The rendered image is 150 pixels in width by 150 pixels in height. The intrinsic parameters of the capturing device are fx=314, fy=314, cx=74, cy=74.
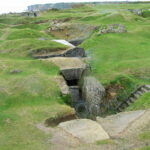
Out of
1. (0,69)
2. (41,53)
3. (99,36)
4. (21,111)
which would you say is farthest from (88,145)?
(99,36)

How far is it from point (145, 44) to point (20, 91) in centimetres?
1704

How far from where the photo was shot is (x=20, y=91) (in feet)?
64.6

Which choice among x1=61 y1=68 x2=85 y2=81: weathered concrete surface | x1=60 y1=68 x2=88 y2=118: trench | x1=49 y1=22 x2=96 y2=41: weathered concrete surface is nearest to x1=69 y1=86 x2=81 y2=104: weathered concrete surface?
x1=60 y1=68 x2=88 y2=118: trench

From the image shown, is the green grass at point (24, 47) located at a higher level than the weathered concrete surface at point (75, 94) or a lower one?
higher

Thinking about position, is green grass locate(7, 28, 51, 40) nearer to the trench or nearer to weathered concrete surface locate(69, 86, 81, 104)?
the trench

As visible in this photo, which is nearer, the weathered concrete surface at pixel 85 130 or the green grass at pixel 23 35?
the weathered concrete surface at pixel 85 130

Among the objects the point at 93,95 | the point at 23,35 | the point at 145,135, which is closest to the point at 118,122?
the point at 145,135

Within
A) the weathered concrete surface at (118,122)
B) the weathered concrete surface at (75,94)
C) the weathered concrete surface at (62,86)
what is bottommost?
the weathered concrete surface at (75,94)

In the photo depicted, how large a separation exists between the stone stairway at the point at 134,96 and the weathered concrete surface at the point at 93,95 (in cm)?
142

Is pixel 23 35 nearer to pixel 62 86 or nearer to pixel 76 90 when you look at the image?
pixel 76 90

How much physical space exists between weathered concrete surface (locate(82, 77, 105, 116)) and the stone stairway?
142cm

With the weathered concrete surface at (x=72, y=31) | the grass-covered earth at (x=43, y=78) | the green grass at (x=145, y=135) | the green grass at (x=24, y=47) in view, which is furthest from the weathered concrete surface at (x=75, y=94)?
the weathered concrete surface at (x=72, y=31)

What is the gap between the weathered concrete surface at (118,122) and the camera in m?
15.1

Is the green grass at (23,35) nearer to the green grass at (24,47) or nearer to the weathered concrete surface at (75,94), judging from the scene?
the green grass at (24,47)
